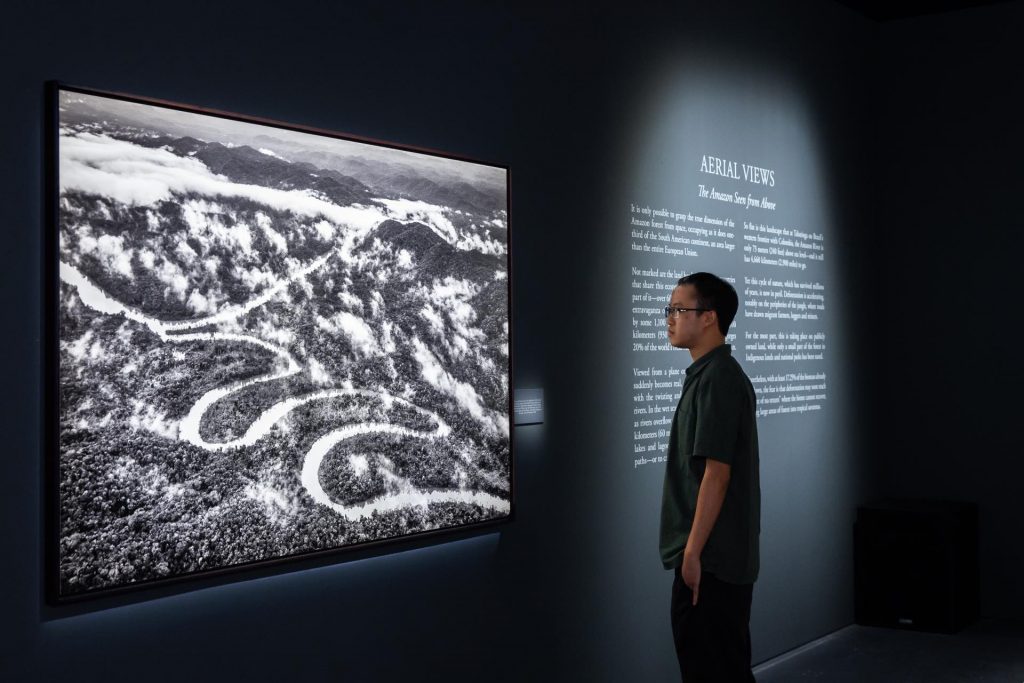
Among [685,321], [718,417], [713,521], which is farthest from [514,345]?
[713,521]

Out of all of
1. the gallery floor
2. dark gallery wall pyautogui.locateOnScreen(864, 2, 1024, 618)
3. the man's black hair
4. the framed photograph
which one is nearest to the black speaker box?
the gallery floor

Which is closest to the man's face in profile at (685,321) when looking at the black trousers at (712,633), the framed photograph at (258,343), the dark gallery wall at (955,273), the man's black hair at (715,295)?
the man's black hair at (715,295)

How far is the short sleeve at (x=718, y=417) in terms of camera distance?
2.97 meters

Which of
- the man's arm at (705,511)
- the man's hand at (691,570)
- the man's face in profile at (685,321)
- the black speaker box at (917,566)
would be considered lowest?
the black speaker box at (917,566)

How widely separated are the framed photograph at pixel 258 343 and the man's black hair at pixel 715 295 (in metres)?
0.67

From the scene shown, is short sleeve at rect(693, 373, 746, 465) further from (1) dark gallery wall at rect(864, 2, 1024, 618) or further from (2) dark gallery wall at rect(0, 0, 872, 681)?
(1) dark gallery wall at rect(864, 2, 1024, 618)

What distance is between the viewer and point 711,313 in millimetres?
3182

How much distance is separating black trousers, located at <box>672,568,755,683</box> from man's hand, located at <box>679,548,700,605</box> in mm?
26

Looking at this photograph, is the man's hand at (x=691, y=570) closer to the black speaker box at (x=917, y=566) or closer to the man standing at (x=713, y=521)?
the man standing at (x=713, y=521)

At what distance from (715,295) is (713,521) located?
2.28ft

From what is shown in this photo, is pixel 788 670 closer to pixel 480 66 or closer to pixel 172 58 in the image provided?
pixel 480 66

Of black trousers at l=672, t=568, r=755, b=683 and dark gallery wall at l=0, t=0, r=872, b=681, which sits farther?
black trousers at l=672, t=568, r=755, b=683

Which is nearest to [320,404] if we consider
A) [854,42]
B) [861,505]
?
[861,505]

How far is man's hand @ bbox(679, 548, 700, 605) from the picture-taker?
2.96 m
